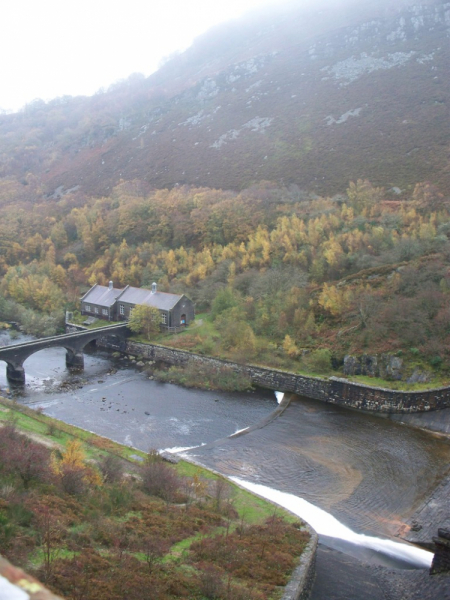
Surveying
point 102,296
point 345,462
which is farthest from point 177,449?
point 102,296

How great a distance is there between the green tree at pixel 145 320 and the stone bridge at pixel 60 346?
1.39 meters

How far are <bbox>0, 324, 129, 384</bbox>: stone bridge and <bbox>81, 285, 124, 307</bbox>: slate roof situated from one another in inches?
309

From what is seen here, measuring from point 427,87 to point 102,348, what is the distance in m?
75.4

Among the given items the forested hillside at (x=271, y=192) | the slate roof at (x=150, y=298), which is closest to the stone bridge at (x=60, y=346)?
the slate roof at (x=150, y=298)

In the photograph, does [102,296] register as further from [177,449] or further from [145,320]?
[177,449]

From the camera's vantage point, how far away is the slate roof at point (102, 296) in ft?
203

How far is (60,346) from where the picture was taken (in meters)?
47.8

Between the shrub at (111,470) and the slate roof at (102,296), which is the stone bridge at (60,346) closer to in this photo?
the slate roof at (102,296)

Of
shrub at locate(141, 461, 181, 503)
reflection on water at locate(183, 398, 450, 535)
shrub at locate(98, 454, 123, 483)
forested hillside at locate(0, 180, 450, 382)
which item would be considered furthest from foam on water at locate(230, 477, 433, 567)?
forested hillside at locate(0, 180, 450, 382)

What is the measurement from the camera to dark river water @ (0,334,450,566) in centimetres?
2428

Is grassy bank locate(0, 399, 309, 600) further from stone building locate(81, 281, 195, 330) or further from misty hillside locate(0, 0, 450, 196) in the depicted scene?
misty hillside locate(0, 0, 450, 196)

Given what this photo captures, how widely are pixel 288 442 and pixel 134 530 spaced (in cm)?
1686

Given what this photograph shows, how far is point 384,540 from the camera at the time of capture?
22.0 metres

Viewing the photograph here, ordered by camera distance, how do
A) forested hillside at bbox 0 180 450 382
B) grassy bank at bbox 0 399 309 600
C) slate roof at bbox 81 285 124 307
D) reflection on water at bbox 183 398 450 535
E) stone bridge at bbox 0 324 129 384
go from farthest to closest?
slate roof at bbox 81 285 124 307
forested hillside at bbox 0 180 450 382
stone bridge at bbox 0 324 129 384
reflection on water at bbox 183 398 450 535
grassy bank at bbox 0 399 309 600
